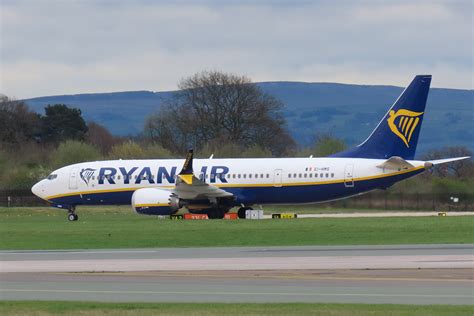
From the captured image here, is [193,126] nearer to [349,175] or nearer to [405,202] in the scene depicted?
[405,202]

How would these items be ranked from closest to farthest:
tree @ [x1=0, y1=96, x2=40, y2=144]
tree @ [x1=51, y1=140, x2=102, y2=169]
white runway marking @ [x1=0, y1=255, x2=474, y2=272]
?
white runway marking @ [x1=0, y1=255, x2=474, y2=272], tree @ [x1=51, y1=140, x2=102, y2=169], tree @ [x1=0, y1=96, x2=40, y2=144]

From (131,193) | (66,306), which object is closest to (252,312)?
(66,306)

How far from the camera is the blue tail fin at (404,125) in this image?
2170 inches

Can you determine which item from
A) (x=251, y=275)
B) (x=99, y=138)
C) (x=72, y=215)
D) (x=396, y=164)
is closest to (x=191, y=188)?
(x=72, y=215)

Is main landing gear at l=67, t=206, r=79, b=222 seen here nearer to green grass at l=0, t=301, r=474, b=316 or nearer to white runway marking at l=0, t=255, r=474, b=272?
white runway marking at l=0, t=255, r=474, b=272

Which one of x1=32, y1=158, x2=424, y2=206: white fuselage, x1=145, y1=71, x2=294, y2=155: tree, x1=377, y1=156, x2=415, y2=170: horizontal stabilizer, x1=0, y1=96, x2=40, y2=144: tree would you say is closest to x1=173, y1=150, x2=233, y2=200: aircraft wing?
x1=32, y1=158, x2=424, y2=206: white fuselage

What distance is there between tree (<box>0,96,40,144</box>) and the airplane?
66289 mm

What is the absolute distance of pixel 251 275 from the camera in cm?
2436

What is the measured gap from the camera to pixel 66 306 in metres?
19.5

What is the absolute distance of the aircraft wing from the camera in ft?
180

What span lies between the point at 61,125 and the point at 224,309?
118 meters

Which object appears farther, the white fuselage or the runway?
the white fuselage

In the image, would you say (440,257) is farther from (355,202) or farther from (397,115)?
(355,202)

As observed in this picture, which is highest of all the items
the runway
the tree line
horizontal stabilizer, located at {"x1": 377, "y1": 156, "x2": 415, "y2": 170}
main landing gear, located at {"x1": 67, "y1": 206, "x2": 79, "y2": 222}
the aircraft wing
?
the tree line
